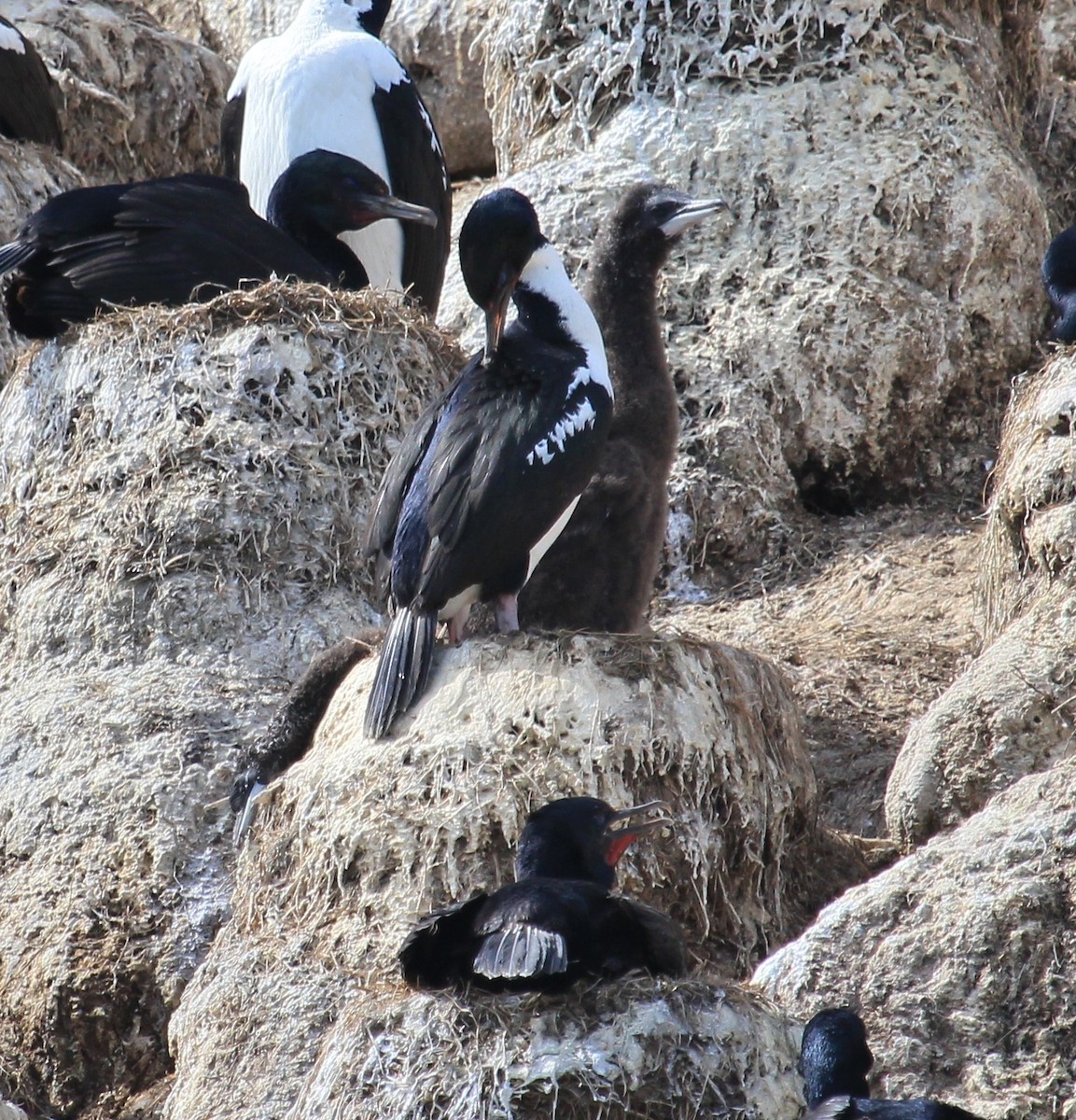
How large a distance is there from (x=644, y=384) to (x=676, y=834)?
166 cm

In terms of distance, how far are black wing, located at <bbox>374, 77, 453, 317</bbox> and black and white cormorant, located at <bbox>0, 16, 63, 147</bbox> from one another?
177 cm

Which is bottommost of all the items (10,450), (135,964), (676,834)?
(135,964)

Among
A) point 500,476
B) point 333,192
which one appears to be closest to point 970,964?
point 500,476

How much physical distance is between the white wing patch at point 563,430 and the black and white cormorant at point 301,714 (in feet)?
2.56

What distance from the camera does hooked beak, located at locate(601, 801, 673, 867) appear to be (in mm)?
5293

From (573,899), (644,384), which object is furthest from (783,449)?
(573,899)

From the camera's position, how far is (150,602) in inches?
277

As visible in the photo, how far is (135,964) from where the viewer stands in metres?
6.34

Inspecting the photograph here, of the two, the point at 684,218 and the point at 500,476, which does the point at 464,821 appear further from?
the point at 684,218

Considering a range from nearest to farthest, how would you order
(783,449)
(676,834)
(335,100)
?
(676,834) → (783,449) → (335,100)

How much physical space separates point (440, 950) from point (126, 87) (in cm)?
805

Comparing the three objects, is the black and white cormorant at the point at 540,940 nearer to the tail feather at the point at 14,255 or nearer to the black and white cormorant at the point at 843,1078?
the black and white cormorant at the point at 843,1078

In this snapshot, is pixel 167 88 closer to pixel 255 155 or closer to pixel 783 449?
pixel 255 155

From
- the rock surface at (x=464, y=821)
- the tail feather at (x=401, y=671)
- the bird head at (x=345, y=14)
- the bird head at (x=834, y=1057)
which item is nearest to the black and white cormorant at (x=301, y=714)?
the rock surface at (x=464, y=821)
